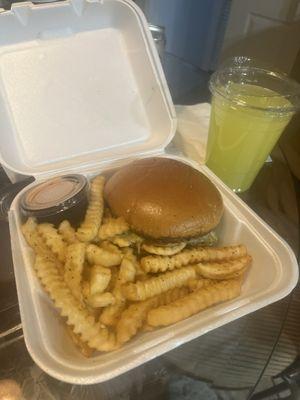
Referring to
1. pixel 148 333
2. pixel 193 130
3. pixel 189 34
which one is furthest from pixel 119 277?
pixel 189 34

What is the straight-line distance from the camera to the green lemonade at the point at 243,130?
1.09 meters

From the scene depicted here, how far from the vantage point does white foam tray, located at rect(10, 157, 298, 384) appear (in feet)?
2.03

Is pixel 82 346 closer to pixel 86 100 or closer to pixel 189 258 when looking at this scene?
pixel 189 258

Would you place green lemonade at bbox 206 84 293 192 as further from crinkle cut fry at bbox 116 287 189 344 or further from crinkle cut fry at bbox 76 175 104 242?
crinkle cut fry at bbox 116 287 189 344

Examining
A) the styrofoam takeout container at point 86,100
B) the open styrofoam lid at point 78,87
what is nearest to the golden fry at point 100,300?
the styrofoam takeout container at point 86,100

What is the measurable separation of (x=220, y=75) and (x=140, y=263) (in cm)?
77

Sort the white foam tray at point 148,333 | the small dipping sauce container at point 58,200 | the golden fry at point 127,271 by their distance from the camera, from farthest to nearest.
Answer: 1. the small dipping sauce container at point 58,200
2. the golden fry at point 127,271
3. the white foam tray at point 148,333

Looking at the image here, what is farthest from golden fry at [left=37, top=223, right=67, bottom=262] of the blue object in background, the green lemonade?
the blue object in background

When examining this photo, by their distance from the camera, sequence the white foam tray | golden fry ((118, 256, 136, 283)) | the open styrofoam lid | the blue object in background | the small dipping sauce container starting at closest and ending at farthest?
the white foam tray < golden fry ((118, 256, 136, 283)) < the small dipping sauce container < the open styrofoam lid < the blue object in background

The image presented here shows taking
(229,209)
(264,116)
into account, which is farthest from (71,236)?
(264,116)

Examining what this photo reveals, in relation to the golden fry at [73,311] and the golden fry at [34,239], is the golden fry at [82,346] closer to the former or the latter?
the golden fry at [73,311]

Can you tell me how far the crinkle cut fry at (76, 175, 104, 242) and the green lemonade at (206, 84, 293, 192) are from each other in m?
0.47

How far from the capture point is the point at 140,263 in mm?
784

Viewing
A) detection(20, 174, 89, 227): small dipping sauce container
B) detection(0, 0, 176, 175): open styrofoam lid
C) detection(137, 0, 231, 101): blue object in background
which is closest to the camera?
detection(20, 174, 89, 227): small dipping sauce container
